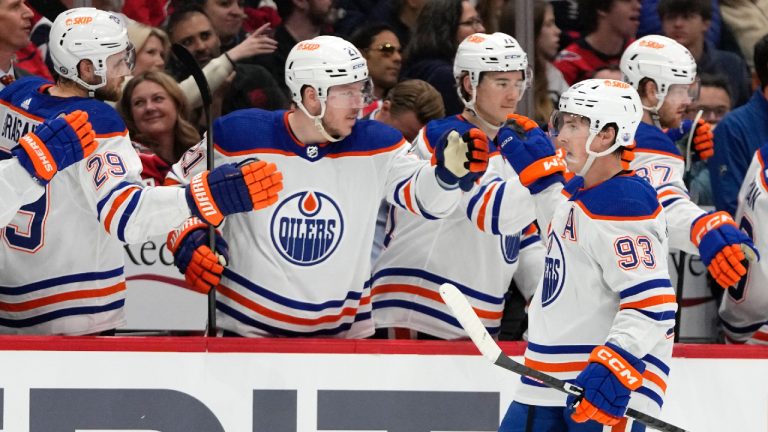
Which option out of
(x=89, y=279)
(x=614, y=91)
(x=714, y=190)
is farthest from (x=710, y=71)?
(x=89, y=279)

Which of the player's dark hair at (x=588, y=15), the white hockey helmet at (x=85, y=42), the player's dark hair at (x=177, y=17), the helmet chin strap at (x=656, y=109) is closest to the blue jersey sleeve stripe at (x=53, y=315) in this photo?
the white hockey helmet at (x=85, y=42)

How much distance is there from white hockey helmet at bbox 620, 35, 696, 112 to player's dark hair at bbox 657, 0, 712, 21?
1.89 ft

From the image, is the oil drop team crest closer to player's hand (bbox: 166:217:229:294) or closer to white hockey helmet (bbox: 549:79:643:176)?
player's hand (bbox: 166:217:229:294)

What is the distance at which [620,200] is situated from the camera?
137 inches

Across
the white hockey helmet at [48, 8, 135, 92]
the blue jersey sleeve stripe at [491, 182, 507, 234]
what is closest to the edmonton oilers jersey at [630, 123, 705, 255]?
the blue jersey sleeve stripe at [491, 182, 507, 234]

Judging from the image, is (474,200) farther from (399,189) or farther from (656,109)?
(656,109)

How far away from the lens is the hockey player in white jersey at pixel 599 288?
3.37 meters

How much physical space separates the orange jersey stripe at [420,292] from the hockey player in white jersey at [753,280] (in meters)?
0.78

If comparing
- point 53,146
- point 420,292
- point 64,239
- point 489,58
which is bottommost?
point 420,292

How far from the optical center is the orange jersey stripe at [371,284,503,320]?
14.4 feet

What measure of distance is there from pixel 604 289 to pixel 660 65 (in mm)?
1352

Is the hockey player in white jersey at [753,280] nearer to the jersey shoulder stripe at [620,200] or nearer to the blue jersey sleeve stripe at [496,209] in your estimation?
the blue jersey sleeve stripe at [496,209]

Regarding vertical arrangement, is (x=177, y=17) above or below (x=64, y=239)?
above

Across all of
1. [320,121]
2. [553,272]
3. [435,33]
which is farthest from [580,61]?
[553,272]
